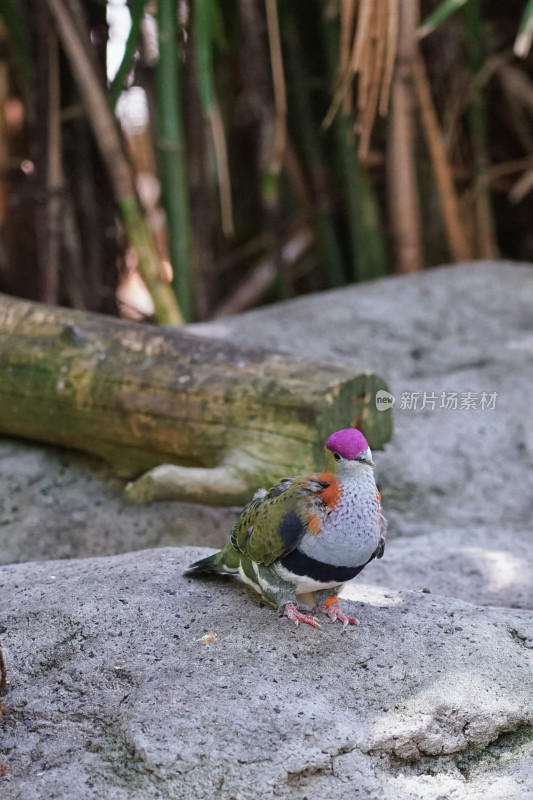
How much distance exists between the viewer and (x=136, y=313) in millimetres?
6207

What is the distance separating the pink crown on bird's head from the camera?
206cm

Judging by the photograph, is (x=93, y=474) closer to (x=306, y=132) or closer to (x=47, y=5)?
(x=47, y=5)

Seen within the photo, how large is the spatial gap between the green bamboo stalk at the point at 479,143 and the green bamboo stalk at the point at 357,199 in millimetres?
621

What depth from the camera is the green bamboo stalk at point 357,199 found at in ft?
17.7

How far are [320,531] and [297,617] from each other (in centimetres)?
25

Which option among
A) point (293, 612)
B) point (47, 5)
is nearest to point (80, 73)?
point (47, 5)

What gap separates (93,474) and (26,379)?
43cm

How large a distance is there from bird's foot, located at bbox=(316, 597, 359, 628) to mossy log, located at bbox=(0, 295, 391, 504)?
32.5 inches

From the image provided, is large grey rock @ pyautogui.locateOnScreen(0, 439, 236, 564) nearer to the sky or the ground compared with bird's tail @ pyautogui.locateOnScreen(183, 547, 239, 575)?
nearer to the ground
